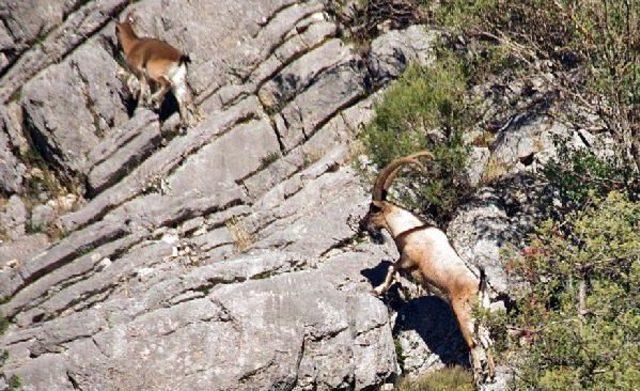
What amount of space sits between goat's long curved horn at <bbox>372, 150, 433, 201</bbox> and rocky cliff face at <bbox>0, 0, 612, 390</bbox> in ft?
3.30

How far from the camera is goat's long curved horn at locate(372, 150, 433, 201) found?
14.2 m

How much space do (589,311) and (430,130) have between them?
21.7 ft

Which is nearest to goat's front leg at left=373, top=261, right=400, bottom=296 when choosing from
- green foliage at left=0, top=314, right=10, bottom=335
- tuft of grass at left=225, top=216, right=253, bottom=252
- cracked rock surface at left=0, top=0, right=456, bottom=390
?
cracked rock surface at left=0, top=0, right=456, bottom=390

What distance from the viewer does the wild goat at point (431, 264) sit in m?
12.6

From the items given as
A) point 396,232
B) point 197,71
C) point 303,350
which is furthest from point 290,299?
point 197,71

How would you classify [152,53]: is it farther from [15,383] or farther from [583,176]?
[583,176]

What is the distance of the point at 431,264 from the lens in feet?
44.5

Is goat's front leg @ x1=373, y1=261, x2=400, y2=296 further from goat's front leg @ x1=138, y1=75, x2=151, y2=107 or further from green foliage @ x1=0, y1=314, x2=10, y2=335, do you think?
goat's front leg @ x1=138, y1=75, x2=151, y2=107

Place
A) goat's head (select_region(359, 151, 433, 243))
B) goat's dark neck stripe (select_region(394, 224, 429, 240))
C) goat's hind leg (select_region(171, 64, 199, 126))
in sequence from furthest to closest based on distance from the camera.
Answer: goat's hind leg (select_region(171, 64, 199, 126))
goat's head (select_region(359, 151, 433, 243))
goat's dark neck stripe (select_region(394, 224, 429, 240))

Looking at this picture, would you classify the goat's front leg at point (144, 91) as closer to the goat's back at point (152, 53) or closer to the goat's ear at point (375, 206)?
the goat's back at point (152, 53)

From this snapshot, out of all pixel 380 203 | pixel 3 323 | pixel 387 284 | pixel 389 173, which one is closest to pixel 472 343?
pixel 387 284

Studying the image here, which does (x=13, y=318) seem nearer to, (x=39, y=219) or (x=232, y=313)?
(x=39, y=219)

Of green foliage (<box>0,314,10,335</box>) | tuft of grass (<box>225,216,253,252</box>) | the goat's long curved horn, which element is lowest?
the goat's long curved horn

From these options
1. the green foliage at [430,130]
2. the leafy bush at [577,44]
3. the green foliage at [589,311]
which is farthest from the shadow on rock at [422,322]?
the leafy bush at [577,44]
